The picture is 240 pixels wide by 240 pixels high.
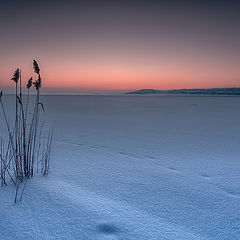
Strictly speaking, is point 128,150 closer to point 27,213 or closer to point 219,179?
point 219,179

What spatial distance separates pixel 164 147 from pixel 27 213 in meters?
2.07

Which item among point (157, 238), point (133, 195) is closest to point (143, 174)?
point (133, 195)

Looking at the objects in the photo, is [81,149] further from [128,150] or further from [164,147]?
[164,147]

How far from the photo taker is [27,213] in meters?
1.14

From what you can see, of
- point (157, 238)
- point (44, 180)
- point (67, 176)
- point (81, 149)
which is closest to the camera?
point (157, 238)

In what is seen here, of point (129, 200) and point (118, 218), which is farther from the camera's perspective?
point (129, 200)

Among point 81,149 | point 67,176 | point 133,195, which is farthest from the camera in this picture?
point 81,149

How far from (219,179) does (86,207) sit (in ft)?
3.87

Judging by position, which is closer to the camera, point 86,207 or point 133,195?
point 86,207

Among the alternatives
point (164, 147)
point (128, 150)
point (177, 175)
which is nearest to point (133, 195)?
point (177, 175)

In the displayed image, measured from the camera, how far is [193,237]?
100 cm

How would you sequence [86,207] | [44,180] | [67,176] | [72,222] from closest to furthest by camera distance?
[72,222]
[86,207]
[44,180]
[67,176]

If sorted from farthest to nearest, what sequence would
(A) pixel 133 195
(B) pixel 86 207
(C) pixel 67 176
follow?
(C) pixel 67 176
(A) pixel 133 195
(B) pixel 86 207

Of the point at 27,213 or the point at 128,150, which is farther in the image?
the point at 128,150
